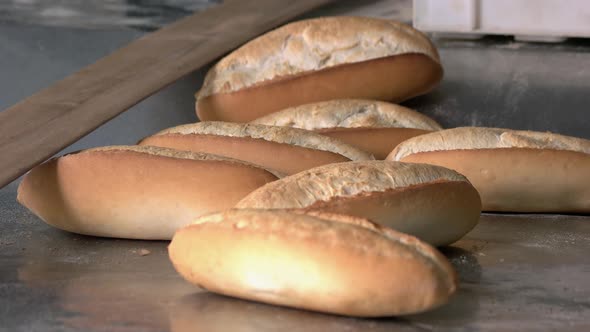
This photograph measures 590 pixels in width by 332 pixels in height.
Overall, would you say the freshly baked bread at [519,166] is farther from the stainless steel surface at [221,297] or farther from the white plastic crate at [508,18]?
the white plastic crate at [508,18]

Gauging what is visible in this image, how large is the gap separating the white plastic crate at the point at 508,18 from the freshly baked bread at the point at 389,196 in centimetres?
114

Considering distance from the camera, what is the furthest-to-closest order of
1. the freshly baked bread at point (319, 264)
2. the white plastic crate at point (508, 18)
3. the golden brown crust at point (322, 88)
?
the white plastic crate at point (508, 18)
the golden brown crust at point (322, 88)
the freshly baked bread at point (319, 264)

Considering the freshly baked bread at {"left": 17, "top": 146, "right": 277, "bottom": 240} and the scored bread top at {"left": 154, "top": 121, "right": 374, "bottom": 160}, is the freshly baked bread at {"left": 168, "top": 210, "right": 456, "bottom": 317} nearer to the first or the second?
the freshly baked bread at {"left": 17, "top": 146, "right": 277, "bottom": 240}

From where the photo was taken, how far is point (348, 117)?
1.59 meters

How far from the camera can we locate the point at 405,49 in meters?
1.81

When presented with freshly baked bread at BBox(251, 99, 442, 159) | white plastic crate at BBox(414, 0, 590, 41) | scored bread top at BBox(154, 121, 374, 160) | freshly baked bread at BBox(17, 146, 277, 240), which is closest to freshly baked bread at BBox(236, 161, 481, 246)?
freshly baked bread at BBox(17, 146, 277, 240)

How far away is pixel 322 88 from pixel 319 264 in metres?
0.89

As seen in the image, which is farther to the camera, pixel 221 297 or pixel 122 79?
pixel 122 79

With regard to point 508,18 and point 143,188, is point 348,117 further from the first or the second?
point 508,18

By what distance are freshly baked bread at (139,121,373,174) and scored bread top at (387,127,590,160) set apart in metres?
0.09

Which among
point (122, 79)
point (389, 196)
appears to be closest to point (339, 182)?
point (389, 196)

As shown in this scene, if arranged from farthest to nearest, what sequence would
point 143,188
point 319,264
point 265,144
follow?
point 265,144 < point 143,188 < point 319,264

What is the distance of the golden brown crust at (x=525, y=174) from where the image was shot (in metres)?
1.36

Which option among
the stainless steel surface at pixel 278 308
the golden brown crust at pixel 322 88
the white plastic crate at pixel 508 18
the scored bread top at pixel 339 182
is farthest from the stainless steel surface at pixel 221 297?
the white plastic crate at pixel 508 18
